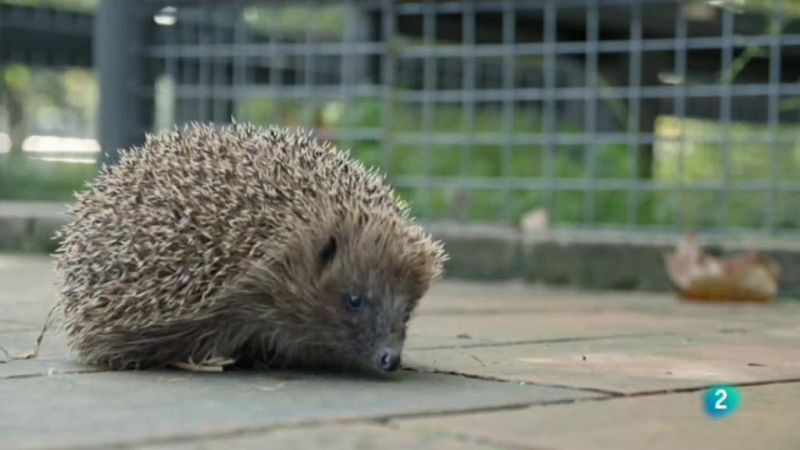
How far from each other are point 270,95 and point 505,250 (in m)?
2.09

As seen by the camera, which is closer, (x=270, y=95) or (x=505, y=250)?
(x=505, y=250)

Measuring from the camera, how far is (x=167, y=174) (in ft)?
15.3

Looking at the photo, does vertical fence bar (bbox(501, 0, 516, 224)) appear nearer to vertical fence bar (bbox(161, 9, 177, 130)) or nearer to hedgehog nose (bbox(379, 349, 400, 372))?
vertical fence bar (bbox(161, 9, 177, 130))

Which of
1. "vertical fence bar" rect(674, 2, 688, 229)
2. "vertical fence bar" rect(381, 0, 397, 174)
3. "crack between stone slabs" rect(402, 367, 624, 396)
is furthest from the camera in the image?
"vertical fence bar" rect(381, 0, 397, 174)

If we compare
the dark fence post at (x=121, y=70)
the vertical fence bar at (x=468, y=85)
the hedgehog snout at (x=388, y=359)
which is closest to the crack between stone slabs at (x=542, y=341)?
the hedgehog snout at (x=388, y=359)

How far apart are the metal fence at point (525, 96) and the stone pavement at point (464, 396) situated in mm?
2344

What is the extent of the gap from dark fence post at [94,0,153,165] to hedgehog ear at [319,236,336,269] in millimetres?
5803

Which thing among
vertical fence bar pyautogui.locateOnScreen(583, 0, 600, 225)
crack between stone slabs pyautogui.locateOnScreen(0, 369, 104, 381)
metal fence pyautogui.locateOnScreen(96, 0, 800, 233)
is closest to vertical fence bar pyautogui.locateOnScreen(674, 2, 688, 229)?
metal fence pyautogui.locateOnScreen(96, 0, 800, 233)

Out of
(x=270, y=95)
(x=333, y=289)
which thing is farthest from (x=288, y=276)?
(x=270, y=95)

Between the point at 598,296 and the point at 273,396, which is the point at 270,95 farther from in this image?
the point at 273,396

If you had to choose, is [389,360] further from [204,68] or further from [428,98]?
[204,68]

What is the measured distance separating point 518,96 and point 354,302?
4592 millimetres

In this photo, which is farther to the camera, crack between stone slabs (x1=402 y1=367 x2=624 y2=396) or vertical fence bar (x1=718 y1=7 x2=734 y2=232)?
vertical fence bar (x1=718 y1=7 x2=734 y2=232)

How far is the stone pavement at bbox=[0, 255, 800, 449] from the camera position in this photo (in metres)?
3.20
